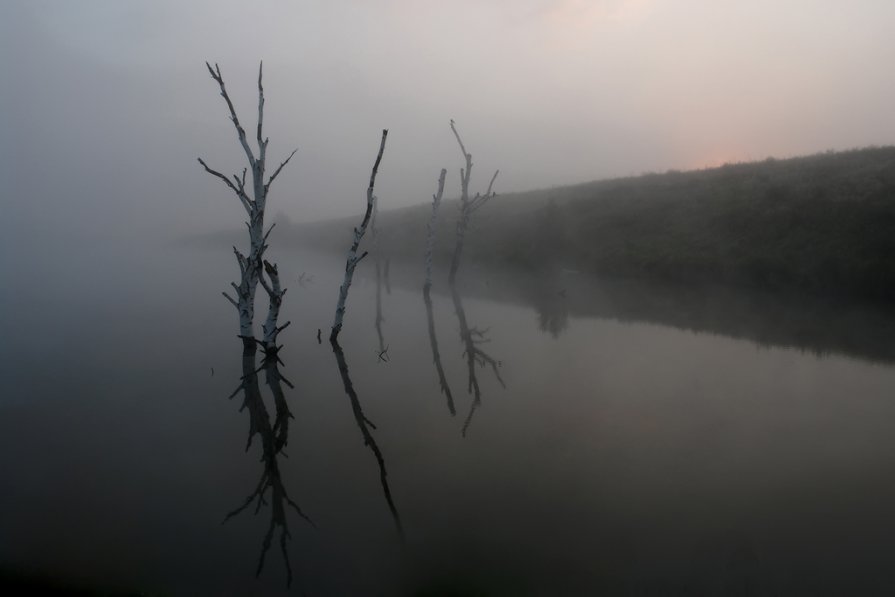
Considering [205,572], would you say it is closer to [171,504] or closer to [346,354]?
[171,504]

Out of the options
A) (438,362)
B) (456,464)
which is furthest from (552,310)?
(456,464)

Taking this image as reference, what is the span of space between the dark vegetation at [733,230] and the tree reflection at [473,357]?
1437 centimetres

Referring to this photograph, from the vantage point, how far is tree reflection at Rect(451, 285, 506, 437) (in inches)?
419

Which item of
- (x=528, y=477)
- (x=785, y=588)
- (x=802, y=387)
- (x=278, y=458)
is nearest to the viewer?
(x=785, y=588)

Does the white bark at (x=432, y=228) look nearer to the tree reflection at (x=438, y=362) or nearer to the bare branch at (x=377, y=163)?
the tree reflection at (x=438, y=362)

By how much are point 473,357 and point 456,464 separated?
22.7 ft

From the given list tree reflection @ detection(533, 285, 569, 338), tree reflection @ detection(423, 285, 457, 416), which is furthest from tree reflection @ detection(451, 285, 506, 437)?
tree reflection @ detection(533, 285, 569, 338)

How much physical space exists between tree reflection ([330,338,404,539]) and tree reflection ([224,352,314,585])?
0.95 metres

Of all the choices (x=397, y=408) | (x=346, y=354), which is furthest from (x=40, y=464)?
(x=346, y=354)

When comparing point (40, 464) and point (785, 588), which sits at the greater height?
point (40, 464)

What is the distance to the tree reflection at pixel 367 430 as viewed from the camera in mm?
6305

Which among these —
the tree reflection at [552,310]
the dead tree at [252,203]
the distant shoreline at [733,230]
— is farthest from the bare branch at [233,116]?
the distant shoreline at [733,230]

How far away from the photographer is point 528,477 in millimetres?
7164

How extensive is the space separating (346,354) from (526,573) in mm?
10260
